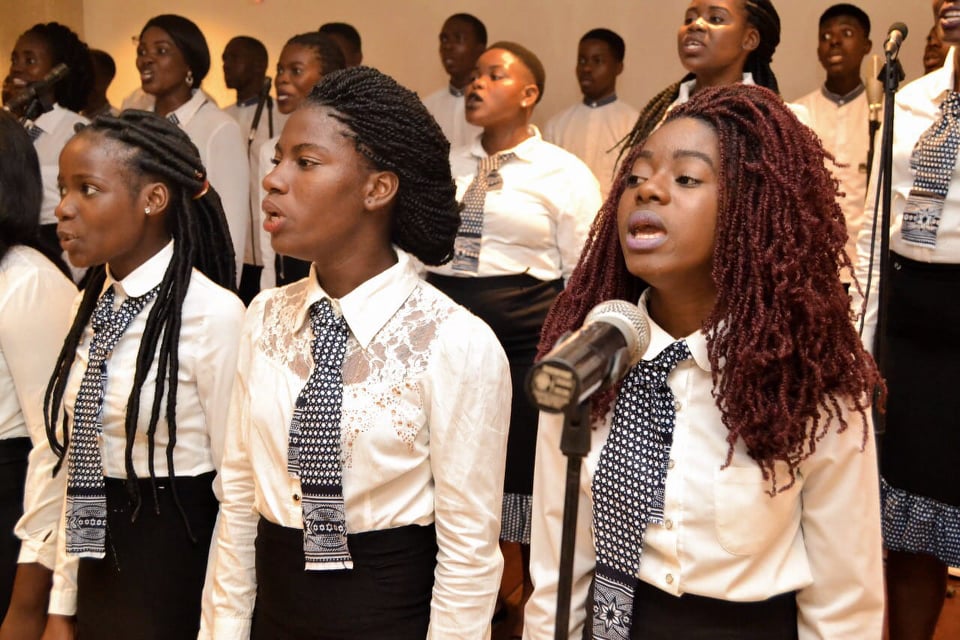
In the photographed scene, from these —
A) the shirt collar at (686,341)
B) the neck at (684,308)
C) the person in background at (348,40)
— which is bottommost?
the shirt collar at (686,341)

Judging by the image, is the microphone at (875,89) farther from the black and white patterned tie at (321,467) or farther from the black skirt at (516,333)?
the black and white patterned tie at (321,467)

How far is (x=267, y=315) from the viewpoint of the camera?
6.05ft

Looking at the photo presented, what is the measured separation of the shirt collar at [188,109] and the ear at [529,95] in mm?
1661

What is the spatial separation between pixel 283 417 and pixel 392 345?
0.72ft

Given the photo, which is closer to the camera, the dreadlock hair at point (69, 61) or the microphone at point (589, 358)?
the microphone at point (589, 358)

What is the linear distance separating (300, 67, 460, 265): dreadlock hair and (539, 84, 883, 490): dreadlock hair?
534mm

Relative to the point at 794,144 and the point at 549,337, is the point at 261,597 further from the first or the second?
the point at 794,144

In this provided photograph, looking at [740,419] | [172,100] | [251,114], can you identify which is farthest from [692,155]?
[251,114]

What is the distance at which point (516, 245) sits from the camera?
3463mm

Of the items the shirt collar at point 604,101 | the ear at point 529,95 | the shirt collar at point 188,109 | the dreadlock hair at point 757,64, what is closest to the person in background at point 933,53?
the shirt collar at point 604,101

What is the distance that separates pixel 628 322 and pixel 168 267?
1237 millimetres

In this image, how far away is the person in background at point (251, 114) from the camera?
5.20 meters

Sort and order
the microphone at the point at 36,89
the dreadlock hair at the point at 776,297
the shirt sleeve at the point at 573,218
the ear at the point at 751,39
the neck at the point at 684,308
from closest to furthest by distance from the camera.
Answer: the dreadlock hair at the point at 776,297 → the neck at the point at 684,308 → the ear at the point at 751,39 → the shirt sleeve at the point at 573,218 → the microphone at the point at 36,89

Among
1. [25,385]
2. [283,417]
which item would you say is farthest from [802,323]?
[25,385]
